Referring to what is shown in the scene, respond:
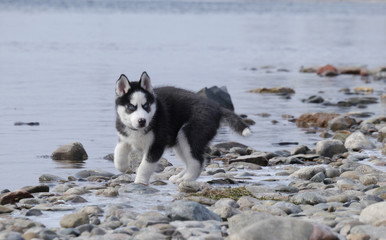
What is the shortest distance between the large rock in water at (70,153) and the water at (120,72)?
178 millimetres

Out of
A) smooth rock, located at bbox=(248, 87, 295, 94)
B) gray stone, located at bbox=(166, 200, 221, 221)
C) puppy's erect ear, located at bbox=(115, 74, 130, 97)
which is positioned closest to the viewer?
gray stone, located at bbox=(166, 200, 221, 221)

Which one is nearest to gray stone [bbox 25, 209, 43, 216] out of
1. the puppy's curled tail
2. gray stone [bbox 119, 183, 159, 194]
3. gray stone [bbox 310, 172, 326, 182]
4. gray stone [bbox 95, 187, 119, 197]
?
gray stone [bbox 95, 187, 119, 197]

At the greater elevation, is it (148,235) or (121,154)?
(121,154)

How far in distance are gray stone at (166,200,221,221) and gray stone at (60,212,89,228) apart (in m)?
0.76

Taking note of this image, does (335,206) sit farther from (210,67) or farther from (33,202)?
(210,67)

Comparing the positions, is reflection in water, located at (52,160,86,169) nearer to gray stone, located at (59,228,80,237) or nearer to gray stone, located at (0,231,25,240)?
gray stone, located at (59,228,80,237)

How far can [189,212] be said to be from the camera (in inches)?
263

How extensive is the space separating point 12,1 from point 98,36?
50.4 metres

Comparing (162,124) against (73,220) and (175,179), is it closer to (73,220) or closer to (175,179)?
(175,179)

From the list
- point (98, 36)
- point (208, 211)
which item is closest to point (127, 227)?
point (208, 211)

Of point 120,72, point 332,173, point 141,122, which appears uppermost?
point 120,72

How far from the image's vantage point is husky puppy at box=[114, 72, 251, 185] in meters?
8.43

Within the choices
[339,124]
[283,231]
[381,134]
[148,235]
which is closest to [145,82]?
[148,235]

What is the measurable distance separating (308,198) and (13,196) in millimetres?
2949
